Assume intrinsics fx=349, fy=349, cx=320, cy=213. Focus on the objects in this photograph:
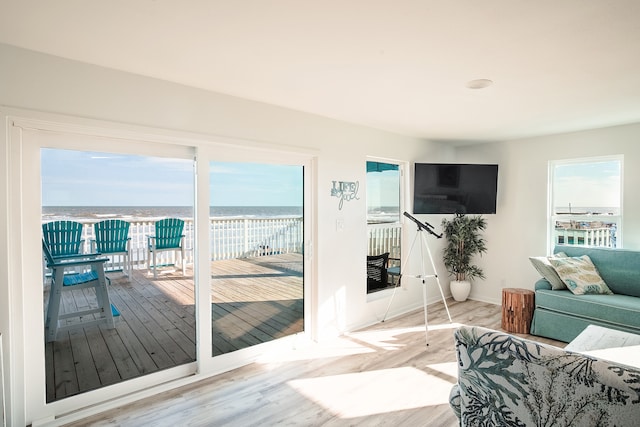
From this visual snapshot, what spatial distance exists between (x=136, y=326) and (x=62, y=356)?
502mm

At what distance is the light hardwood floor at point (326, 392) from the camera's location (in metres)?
2.38

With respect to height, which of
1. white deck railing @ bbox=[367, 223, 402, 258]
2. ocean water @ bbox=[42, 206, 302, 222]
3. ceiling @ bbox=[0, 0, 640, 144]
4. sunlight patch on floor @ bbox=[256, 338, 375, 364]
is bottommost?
sunlight patch on floor @ bbox=[256, 338, 375, 364]

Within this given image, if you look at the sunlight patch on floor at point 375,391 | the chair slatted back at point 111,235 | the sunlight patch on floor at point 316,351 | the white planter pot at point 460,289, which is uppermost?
the chair slatted back at point 111,235

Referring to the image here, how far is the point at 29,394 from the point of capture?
2246mm

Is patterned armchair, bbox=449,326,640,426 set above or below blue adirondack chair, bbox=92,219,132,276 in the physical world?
below

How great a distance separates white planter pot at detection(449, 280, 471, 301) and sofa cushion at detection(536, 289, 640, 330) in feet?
4.39

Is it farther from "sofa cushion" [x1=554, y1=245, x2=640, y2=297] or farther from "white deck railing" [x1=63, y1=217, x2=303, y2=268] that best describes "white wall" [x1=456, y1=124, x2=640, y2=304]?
"white deck railing" [x1=63, y1=217, x2=303, y2=268]

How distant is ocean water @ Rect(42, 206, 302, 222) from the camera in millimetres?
2447

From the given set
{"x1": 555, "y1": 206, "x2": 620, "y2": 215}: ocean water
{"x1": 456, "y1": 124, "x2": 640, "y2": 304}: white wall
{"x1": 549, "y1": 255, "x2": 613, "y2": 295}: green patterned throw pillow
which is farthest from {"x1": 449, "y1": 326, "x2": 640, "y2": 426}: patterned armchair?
{"x1": 555, "y1": 206, "x2": 620, "y2": 215}: ocean water

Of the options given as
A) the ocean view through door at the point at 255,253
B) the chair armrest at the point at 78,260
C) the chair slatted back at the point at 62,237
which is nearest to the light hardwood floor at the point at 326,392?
the ocean view through door at the point at 255,253

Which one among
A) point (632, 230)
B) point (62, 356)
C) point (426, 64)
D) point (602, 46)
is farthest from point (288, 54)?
point (632, 230)

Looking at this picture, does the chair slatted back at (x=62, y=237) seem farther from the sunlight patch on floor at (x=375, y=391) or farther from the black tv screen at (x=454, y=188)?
the black tv screen at (x=454, y=188)

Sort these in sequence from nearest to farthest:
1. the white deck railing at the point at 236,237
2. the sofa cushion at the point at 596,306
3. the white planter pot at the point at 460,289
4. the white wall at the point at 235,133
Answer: the white wall at the point at 235,133, the white deck railing at the point at 236,237, the sofa cushion at the point at 596,306, the white planter pot at the point at 460,289

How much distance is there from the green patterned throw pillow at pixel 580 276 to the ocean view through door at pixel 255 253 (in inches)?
114
